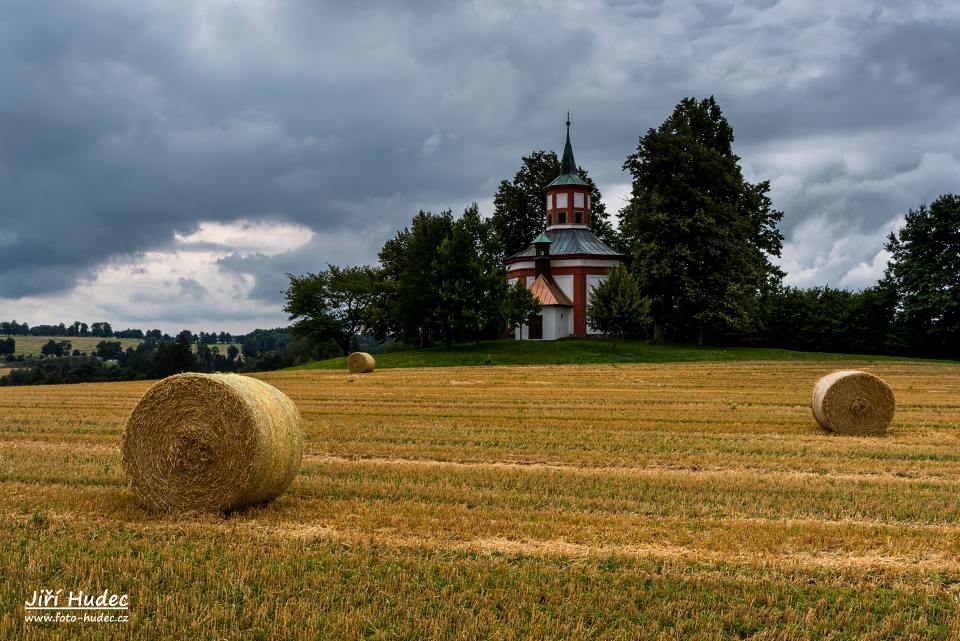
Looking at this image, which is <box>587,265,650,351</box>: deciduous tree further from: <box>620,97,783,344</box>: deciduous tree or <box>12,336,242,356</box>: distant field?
<box>12,336,242,356</box>: distant field

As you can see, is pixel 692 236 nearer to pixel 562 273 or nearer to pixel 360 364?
pixel 562 273

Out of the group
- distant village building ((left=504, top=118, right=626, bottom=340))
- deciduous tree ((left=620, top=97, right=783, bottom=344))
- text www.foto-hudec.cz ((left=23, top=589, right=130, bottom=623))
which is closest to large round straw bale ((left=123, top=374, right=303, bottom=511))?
text www.foto-hudec.cz ((left=23, top=589, right=130, bottom=623))

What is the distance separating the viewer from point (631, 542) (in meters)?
7.75

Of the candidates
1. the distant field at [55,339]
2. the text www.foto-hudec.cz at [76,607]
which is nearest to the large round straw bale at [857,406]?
the text www.foto-hudec.cz at [76,607]

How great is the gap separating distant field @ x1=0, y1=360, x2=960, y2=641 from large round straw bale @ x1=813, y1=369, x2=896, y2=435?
0.86 m

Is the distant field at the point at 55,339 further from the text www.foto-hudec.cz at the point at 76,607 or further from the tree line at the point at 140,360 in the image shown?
the text www.foto-hudec.cz at the point at 76,607

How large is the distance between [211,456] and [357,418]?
372 inches

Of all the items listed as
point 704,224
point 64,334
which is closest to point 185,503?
point 704,224

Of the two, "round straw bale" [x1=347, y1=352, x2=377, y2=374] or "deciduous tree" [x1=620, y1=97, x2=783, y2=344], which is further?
"deciduous tree" [x1=620, y1=97, x2=783, y2=344]

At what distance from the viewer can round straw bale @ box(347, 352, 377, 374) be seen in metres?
39.5

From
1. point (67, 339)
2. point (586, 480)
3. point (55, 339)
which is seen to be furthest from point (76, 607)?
point (67, 339)

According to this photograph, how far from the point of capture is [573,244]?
208 ft

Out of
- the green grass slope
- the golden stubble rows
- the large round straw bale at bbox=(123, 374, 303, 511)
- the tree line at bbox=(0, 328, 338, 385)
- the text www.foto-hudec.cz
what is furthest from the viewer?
the tree line at bbox=(0, 328, 338, 385)

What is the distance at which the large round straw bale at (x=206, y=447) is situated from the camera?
9117mm
